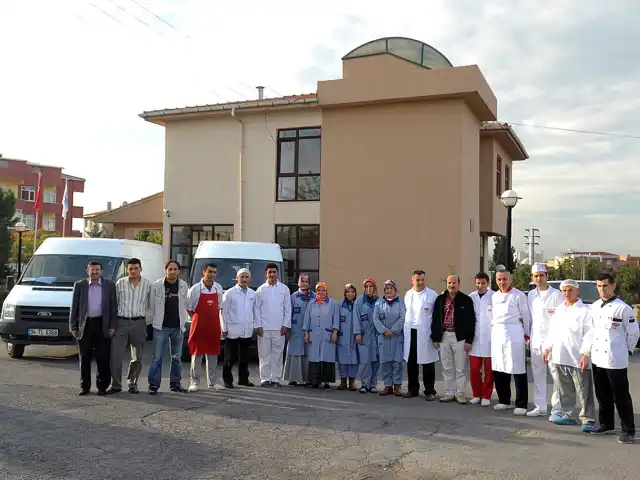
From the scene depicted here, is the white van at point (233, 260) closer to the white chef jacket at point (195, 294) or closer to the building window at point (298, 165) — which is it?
the white chef jacket at point (195, 294)

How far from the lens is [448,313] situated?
9.57 metres

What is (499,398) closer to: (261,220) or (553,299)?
(553,299)

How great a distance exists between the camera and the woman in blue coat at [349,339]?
10.2 m

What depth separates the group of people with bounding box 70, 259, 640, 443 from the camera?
7.80m

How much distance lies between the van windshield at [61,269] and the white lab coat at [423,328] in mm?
6623

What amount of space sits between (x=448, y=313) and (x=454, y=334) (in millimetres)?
314

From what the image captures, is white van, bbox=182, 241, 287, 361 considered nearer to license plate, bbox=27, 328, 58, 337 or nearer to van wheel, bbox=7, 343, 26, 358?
license plate, bbox=27, 328, 58, 337

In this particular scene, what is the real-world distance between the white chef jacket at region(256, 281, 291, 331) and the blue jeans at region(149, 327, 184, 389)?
1401 millimetres

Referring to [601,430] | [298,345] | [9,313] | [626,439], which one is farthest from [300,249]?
[626,439]

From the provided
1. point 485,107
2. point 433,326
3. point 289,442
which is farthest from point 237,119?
point 289,442

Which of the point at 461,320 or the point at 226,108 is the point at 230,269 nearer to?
the point at 461,320

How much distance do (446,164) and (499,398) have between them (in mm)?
11118

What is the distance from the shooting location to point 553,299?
8.61 meters

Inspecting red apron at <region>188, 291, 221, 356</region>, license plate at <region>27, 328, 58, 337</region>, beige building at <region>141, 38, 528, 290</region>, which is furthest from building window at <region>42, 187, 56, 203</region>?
red apron at <region>188, 291, 221, 356</region>
